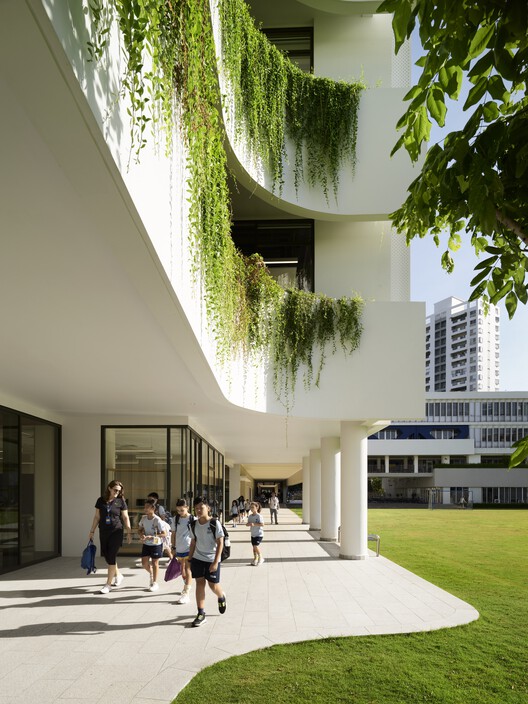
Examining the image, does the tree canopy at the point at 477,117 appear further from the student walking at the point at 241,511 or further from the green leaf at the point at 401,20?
the student walking at the point at 241,511

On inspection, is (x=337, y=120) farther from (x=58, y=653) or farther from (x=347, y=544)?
(x=58, y=653)

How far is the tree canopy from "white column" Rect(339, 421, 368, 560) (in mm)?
13206

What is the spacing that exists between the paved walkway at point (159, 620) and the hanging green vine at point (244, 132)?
3.58 metres

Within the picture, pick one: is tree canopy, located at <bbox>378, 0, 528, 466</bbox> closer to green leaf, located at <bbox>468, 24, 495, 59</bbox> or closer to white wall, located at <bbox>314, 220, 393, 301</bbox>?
green leaf, located at <bbox>468, 24, 495, 59</bbox>

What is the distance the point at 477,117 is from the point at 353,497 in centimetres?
1446

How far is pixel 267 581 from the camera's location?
12492 millimetres

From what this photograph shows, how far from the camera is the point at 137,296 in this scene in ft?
18.9

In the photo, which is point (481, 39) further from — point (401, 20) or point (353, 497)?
point (353, 497)

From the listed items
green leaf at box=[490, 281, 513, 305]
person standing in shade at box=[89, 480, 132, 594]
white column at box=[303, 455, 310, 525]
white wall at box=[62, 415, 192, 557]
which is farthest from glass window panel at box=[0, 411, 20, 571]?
white column at box=[303, 455, 310, 525]

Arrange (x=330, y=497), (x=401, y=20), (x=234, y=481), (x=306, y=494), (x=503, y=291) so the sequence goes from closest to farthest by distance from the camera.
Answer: (x=401, y=20) → (x=503, y=291) → (x=330, y=497) → (x=306, y=494) → (x=234, y=481)

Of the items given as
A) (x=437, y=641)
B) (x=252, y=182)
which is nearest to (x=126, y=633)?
(x=437, y=641)

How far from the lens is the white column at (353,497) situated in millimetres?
16156

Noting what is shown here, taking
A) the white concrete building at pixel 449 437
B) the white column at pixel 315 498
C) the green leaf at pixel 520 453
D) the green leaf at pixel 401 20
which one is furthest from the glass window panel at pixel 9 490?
the white concrete building at pixel 449 437

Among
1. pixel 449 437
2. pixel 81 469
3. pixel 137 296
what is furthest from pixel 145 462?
pixel 449 437
